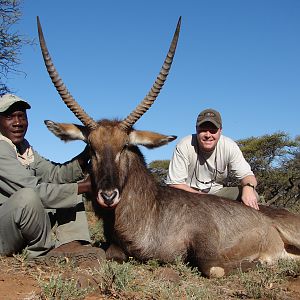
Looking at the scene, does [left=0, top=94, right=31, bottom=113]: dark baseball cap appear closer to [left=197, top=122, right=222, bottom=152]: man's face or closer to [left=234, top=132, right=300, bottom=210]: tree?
[left=197, top=122, right=222, bottom=152]: man's face

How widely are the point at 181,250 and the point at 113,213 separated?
2.62 feet

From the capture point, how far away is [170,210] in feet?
17.6

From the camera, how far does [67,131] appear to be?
209 inches

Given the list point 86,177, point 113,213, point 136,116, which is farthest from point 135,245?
point 136,116

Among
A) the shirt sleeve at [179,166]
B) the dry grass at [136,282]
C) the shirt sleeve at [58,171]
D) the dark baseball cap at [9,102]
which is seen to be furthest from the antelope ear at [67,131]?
the shirt sleeve at [179,166]

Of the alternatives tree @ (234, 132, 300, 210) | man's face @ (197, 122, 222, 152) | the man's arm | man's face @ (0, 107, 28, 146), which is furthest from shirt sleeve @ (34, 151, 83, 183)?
tree @ (234, 132, 300, 210)

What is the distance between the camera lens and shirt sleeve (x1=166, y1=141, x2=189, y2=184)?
6602 mm

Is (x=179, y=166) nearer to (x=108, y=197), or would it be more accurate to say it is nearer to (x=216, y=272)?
(x=216, y=272)

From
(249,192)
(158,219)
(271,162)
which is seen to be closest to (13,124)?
(158,219)

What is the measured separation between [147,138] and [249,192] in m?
1.75

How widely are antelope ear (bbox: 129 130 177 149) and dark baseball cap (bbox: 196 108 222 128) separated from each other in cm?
128

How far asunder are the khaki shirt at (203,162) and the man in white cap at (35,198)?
1.63 metres

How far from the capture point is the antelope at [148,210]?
16.8ft

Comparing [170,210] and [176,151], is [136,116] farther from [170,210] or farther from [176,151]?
[176,151]
